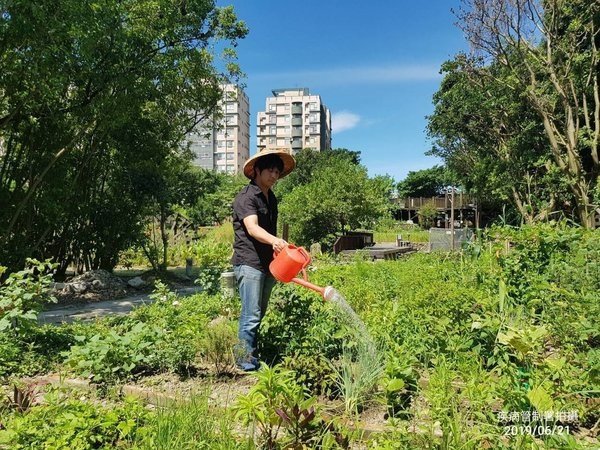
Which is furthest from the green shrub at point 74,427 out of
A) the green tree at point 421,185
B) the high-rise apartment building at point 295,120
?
the high-rise apartment building at point 295,120

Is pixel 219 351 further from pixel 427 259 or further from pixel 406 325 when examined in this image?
pixel 427 259

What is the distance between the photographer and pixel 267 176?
3504mm

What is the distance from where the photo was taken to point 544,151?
15.1 m

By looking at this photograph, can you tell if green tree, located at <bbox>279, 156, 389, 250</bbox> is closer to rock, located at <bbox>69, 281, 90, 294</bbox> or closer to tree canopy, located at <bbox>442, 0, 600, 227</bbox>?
tree canopy, located at <bbox>442, 0, 600, 227</bbox>

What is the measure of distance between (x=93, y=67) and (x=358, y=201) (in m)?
9.96

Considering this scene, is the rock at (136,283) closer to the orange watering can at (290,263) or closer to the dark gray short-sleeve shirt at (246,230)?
the dark gray short-sleeve shirt at (246,230)

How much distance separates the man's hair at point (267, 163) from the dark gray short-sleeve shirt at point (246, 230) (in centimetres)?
14

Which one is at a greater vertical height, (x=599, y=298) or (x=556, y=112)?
(x=556, y=112)

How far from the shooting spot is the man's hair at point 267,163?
11.7 feet

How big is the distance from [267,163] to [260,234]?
65cm

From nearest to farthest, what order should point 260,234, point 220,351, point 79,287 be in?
point 260,234, point 220,351, point 79,287

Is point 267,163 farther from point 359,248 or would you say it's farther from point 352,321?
point 359,248

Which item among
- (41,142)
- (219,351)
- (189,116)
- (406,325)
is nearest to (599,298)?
(406,325)

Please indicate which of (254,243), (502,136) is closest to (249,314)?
(254,243)
